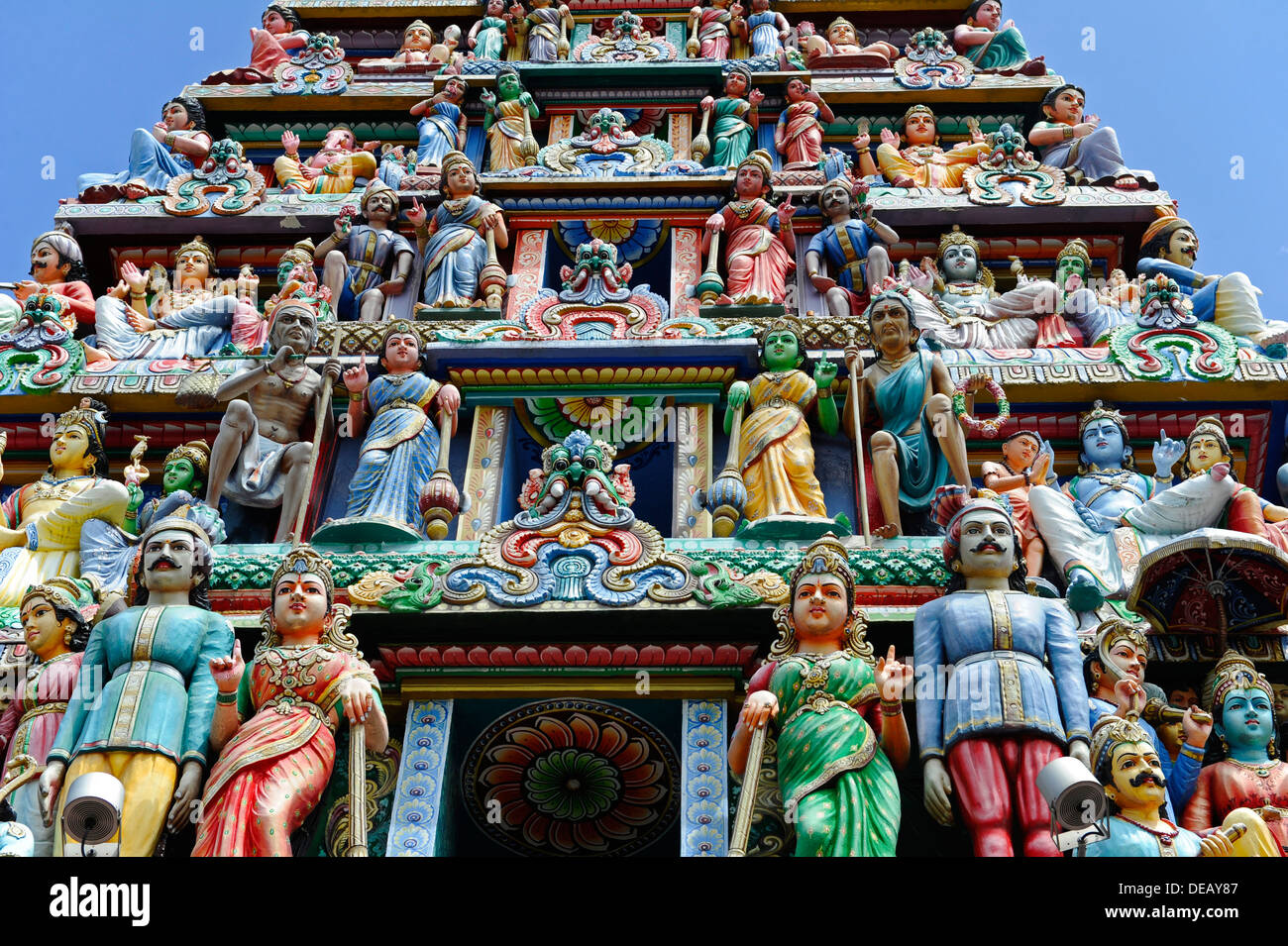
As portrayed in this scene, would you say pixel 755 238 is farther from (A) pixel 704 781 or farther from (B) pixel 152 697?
(B) pixel 152 697

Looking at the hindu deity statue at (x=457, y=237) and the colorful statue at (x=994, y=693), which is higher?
the hindu deity statue at (x=457, y=237)

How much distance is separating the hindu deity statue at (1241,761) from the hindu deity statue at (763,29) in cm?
1239

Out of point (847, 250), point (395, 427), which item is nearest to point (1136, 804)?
point (395, 427)

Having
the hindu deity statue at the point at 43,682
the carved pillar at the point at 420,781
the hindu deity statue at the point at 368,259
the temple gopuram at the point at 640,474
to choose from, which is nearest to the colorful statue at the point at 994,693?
the temple gopuram at the point at 640,474

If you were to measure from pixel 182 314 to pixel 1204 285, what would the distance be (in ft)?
32.8

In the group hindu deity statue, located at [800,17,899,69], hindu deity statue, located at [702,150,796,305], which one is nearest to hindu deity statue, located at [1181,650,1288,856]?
hindu deity statue, located at [702,150,796,305]

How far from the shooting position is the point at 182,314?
689 inches

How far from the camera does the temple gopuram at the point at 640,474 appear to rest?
35.0ft

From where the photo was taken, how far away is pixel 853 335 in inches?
611

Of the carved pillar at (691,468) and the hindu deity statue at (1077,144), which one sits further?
the hindu deity statue at (1077,144)

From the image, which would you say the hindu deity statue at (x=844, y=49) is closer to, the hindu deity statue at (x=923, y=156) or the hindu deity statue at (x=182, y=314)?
the hindu deity statue at (x=923, y=156)

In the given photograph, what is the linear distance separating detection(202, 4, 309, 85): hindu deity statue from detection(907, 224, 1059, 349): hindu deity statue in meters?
9.53

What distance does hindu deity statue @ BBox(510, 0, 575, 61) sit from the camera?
22.4 meters

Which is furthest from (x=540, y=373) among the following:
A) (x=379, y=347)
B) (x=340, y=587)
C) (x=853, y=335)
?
(x=340, y=587)
